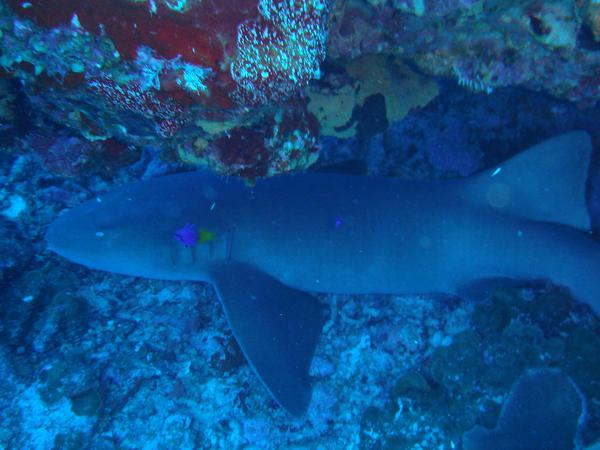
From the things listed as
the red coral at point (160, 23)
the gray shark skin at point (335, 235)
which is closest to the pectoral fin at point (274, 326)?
the gray shark skin at point (335, 235)

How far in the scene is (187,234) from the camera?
320cm

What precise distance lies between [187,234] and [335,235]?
3.80ft

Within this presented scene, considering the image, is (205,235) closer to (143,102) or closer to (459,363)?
(143,102)

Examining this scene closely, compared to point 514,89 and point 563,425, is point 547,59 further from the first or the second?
point 563,425

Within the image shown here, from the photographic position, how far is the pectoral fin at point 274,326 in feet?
8.75

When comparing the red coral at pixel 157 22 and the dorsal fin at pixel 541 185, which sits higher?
the red coral at pixel 157 22

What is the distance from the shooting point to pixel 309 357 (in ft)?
9.63

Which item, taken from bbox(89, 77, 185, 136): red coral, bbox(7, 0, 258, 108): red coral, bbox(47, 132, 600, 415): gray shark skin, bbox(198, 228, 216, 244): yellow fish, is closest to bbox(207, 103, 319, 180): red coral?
bbox(89, 77, 185, 136): red coral

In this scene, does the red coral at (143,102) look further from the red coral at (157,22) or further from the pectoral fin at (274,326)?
the pectoral fin at (274,326)

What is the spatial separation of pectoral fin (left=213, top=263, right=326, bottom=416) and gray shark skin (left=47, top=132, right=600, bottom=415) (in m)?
0.01

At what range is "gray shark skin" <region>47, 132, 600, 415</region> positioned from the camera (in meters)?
3.06

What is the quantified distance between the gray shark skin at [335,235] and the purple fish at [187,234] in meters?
0.05

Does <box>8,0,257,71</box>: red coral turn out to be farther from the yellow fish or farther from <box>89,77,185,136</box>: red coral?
the yellow fish

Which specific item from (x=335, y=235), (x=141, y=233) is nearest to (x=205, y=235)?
(x=141, y=233)
